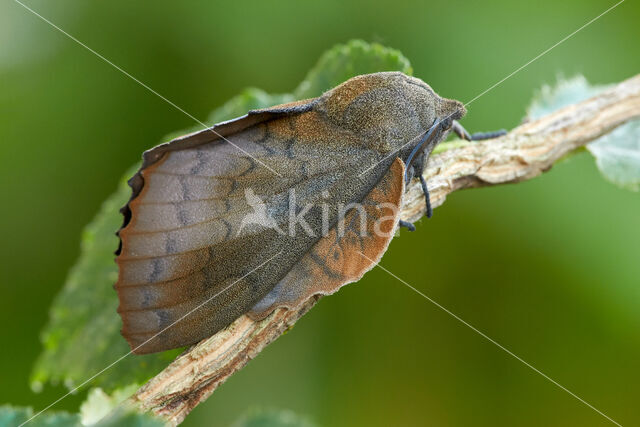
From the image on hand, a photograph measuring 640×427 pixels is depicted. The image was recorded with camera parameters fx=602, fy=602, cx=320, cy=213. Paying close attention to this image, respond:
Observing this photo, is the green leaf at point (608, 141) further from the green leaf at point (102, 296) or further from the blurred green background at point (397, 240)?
the green leaf at point (102, 296)

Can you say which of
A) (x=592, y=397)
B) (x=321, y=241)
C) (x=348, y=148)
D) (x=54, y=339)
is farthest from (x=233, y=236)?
(x=592, y=397)

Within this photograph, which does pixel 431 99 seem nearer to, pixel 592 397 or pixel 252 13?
pixel 252 13

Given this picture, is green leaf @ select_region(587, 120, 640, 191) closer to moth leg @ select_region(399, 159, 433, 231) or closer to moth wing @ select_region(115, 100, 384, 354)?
moth leg @ select_region(399, 159, 433, 231)
